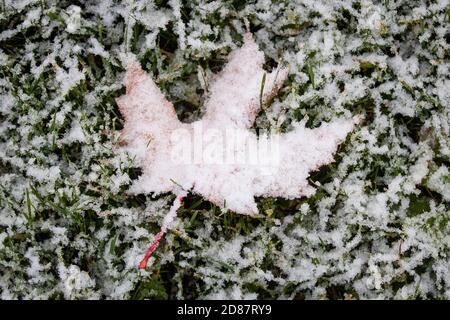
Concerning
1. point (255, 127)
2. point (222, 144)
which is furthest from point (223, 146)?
point (255, 127)

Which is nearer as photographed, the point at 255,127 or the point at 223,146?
the point at 223,146

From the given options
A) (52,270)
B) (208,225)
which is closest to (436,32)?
(208,225)

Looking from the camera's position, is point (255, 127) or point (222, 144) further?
A: point (255, 127)

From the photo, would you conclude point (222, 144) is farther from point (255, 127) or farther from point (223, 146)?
point (255, 127)
